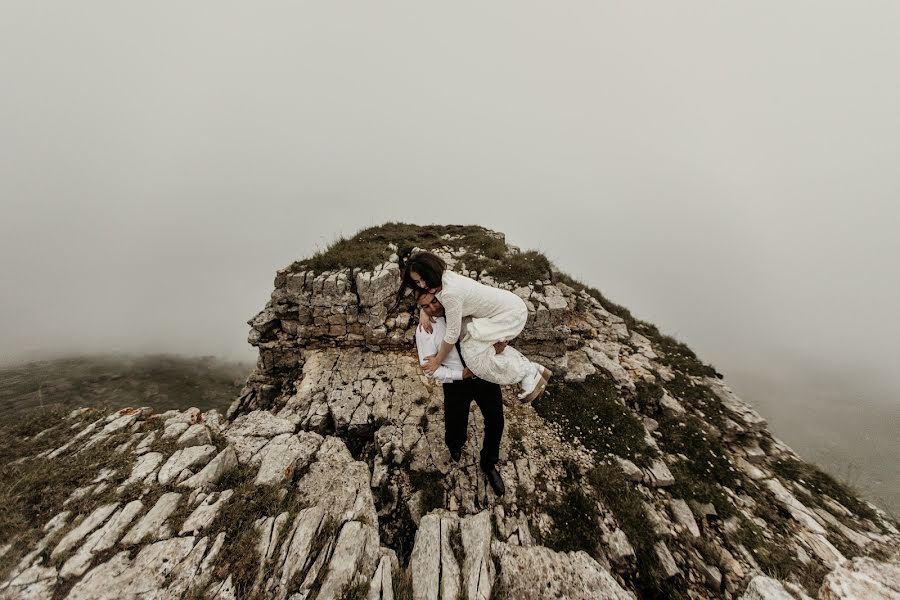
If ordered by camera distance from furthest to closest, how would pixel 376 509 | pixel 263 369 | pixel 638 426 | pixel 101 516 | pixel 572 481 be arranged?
pixel 263 369 < pixel 638 426 < pixel 572 481 < pixel 376 509 < pixel 101 516

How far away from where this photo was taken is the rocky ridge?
4.77m

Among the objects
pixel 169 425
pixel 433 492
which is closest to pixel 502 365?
pixel 433 492

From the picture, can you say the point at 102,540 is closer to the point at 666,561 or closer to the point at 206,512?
the point at 206,512

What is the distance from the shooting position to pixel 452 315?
16.2 ft

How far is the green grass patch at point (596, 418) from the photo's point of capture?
8.59 m

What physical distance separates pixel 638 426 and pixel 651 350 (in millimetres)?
6172

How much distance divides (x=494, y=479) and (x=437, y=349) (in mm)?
3984

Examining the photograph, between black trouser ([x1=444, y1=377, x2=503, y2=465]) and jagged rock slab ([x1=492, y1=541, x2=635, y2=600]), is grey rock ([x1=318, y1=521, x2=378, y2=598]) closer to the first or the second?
jagged rock slab ([x1=492, y1=541, x2=635, y2=600])

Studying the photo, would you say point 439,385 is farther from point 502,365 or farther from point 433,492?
point 502,365

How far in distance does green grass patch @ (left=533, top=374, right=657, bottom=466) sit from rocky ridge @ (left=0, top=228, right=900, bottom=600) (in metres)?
0.07

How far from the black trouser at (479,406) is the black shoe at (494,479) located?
16cm

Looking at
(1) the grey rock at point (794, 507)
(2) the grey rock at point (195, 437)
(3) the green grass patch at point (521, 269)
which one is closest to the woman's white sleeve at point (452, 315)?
(2) the grey rock at point (195, 437)

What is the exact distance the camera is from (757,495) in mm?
7992

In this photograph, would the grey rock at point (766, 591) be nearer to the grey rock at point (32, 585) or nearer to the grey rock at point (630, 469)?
the grey rock at point (630, 469)
